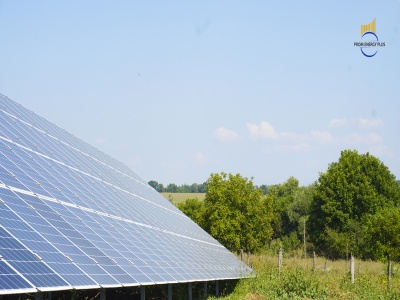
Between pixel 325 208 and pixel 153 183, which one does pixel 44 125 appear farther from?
pixel 153 183

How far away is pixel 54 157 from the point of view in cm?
2203

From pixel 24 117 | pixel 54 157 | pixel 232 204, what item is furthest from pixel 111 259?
pixel 232 204

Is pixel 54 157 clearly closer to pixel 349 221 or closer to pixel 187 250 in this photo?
pixel 187 250

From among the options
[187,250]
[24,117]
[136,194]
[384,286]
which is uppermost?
[24,117]

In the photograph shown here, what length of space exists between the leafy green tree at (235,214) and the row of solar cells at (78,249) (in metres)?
A: 39.0

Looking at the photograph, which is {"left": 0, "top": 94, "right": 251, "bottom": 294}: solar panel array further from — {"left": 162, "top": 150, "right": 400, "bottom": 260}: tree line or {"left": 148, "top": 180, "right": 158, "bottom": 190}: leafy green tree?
{"left": 148, "top": 180, "right": 158, "bottom": 190}: leafy green tree

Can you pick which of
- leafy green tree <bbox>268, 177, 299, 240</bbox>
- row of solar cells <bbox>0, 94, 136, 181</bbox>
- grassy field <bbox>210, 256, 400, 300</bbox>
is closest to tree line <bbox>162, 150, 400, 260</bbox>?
leafy green tree <bbox>268, 177, 299, 240</bbox>

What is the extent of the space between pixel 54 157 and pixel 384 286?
20.1 metres

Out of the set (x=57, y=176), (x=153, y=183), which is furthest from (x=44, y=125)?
(x=153, y=183)

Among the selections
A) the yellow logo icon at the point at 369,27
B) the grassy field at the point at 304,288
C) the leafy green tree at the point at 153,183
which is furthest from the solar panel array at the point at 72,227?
the leafy green tree at the point at 153,183

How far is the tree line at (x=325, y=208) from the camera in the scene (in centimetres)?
6234

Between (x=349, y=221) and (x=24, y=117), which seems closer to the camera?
(x=24, y=117)

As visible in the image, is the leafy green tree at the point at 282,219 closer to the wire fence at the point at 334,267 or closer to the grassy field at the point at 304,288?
the wire fence at the point at 334,267

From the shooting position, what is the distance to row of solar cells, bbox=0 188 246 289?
38.5 feet
